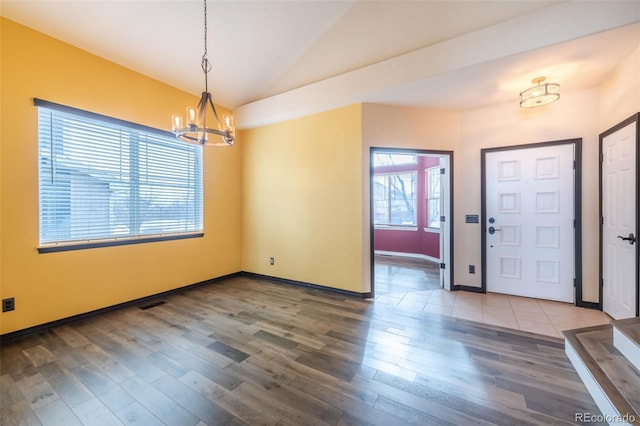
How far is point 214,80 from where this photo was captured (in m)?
3.95

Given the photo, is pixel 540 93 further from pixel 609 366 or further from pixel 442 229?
pixel 609 366

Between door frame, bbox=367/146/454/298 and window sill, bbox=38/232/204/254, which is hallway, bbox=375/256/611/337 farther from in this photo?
window sill, bbox=38/232/204/254

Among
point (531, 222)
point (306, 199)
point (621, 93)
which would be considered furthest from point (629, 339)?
point (306, 199)

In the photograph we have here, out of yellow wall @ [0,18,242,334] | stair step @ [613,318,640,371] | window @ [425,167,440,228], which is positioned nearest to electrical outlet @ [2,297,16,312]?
yellow wall @ [0,18,242,334]

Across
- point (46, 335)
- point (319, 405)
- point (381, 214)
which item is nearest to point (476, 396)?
point (319, 405)

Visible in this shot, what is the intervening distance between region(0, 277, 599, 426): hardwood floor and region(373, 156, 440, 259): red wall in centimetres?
350

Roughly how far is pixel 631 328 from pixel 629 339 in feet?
0.66

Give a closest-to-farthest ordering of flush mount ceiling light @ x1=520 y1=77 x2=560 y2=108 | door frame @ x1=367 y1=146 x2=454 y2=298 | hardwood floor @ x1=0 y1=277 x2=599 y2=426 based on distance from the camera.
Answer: hardwood floor @ x1=0 y1=277 x2=599 y2=426 → flush mount ceiling light @ x1=520 y1=77 x2=560 y2=108 → door frame @ x1=367 y1=146 x2=454 y2=298

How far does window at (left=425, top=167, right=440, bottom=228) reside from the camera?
615 cm

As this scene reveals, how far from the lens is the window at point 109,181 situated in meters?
2.76

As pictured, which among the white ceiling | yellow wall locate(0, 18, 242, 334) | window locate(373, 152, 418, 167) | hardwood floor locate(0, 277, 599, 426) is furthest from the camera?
window locate(373, 152, 418, 167)

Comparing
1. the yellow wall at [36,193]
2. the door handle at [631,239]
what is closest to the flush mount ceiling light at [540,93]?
the door handle at [631,239]

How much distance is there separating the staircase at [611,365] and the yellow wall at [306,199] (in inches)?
88.5

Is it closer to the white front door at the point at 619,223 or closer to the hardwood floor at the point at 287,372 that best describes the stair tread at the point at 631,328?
the hardwood floor at the point at 287,372
